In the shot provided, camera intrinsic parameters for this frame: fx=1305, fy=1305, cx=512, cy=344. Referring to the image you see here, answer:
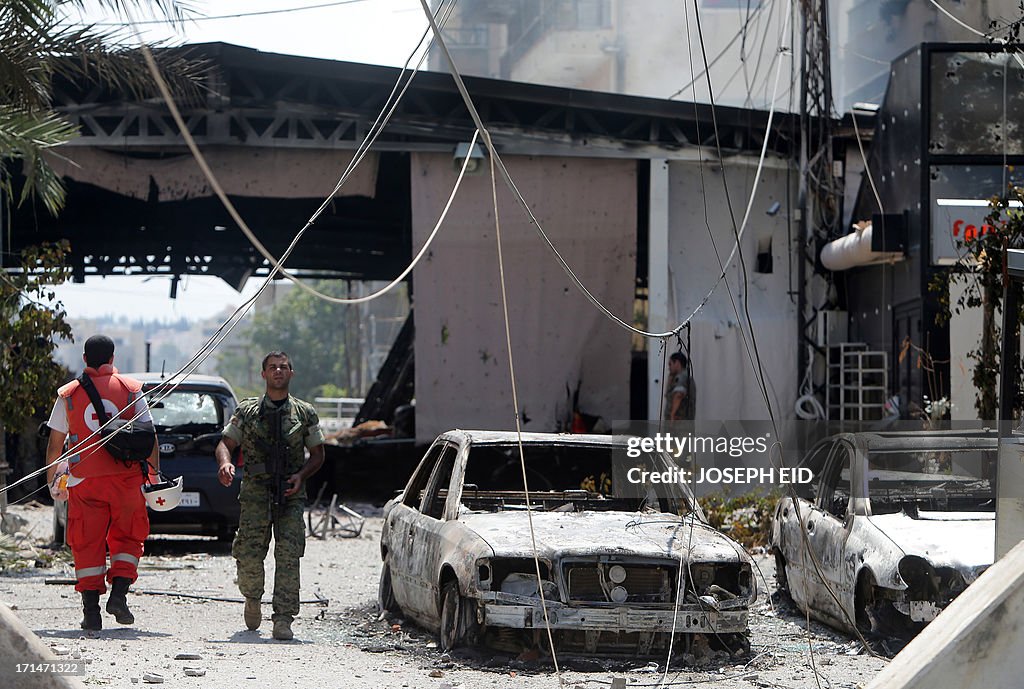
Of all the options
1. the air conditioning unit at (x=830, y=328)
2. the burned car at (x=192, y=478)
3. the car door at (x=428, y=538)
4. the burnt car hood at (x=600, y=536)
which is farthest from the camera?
the air conditioning unit at (x=830, y=328)

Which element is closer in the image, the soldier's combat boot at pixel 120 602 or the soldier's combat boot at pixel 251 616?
the soldier's combat boot at pixel 120 602

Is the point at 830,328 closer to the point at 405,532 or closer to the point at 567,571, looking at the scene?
the point at 405,532

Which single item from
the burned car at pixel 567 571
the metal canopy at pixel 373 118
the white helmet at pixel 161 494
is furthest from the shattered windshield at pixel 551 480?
the metal canopy at pixel 373 118

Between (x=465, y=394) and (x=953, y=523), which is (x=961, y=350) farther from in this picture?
(x=465, y=394)

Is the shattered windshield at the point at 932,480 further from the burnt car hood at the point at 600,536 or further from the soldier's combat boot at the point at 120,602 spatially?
the soldier's combat boot at the point at 120,602

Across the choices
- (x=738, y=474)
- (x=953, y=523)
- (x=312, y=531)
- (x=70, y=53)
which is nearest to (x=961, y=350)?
(x=738, y=474)

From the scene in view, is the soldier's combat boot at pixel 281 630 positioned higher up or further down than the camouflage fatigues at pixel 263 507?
Result: further down

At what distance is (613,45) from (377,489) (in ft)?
33.2

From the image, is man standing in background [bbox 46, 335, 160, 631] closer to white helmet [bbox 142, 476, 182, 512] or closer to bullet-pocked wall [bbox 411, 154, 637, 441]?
white helmet [bbox 142, 476, 182, 512]

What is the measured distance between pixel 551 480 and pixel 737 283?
335 inches

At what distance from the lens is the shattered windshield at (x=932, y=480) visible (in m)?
8.03

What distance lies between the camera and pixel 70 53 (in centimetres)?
1064

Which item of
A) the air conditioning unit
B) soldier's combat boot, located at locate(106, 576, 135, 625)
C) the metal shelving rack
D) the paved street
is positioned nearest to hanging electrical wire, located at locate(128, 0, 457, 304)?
the paved street

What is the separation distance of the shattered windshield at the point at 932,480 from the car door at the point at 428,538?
2.67m
